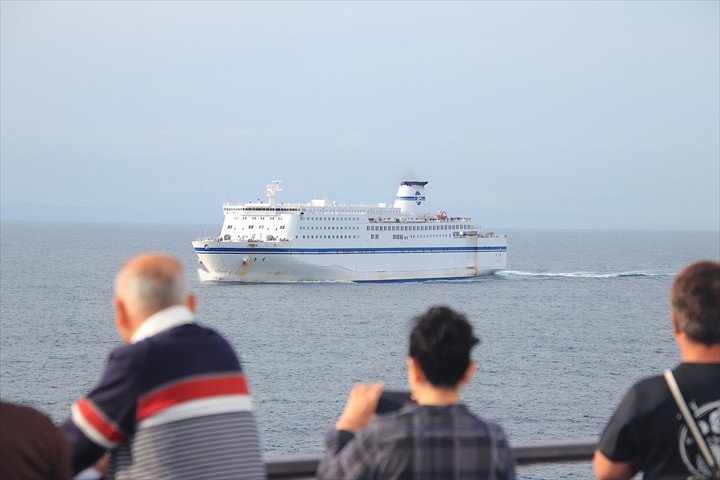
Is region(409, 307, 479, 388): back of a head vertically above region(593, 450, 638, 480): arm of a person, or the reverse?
region(409, 307, 479, 388): back of a head

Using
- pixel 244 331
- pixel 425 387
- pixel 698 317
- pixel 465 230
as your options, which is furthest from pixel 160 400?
pixel 465 230

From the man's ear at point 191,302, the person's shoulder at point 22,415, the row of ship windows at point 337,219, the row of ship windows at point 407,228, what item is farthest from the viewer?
the row of ship windows at point 407,228

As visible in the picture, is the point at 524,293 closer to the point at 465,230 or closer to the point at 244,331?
the point at 465,230

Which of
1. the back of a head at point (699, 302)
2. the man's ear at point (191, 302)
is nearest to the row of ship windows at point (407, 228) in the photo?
the man's ear at point (191, 302)

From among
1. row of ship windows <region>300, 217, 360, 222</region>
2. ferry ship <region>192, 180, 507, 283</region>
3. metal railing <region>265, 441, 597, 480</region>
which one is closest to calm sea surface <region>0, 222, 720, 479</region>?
ferry ship <region>192, 180, 507, 283</region>

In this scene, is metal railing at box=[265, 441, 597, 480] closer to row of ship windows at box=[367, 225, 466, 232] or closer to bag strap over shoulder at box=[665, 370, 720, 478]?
bag strap over shoulder at box=[665, 370, 720, 478]

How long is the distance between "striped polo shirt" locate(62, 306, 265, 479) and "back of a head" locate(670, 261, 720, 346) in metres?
1.15

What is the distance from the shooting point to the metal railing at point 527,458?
106 inches

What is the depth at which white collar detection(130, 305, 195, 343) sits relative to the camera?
8.30 ft

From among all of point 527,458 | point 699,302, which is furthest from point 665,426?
point 527,458

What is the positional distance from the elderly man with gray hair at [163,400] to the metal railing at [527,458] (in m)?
0.18

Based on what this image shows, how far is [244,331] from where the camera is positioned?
116 ft

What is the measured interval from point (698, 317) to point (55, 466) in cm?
162

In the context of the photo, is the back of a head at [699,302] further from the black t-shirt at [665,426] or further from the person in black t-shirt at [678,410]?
the black t-shirt at [665,426]
